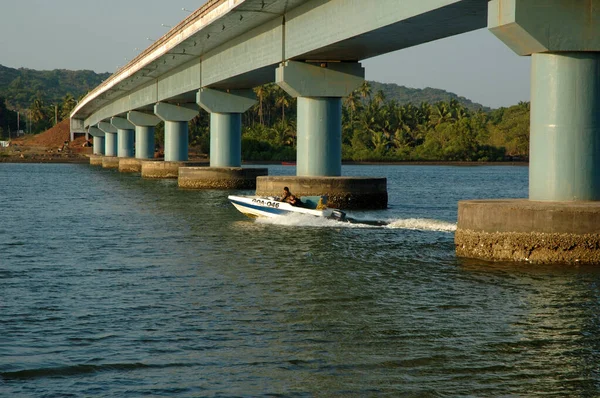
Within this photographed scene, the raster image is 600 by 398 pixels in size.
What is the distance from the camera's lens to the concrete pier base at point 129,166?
332 ft

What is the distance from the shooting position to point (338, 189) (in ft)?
140

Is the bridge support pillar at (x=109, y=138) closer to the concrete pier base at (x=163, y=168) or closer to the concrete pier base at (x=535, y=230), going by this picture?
the concrete pier base at (x=163, y=168)

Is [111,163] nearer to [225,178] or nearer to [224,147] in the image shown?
[224,147]

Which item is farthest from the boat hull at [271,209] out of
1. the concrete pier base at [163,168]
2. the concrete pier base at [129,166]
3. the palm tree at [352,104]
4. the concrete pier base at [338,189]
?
the palm tree at [352,104]

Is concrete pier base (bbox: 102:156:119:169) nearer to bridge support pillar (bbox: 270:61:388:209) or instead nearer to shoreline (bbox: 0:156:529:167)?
shoreline (bbox: 0:156:529:167)

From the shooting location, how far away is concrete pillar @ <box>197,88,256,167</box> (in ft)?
204

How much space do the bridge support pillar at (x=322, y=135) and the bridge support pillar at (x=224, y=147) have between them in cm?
1663

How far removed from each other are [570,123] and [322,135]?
20.9 meters

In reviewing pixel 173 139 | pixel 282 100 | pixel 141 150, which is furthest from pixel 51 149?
pixel 173 139

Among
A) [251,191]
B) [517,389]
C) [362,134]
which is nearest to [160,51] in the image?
[251,191]

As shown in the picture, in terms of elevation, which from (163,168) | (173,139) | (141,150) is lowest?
(163,168)

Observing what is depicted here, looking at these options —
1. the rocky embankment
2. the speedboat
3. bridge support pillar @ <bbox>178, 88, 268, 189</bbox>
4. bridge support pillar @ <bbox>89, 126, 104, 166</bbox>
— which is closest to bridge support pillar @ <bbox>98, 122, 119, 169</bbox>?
bridge support pillar @ <bbox>89, 126, 104, 166</bbox>

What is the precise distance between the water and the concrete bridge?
1.26 meters

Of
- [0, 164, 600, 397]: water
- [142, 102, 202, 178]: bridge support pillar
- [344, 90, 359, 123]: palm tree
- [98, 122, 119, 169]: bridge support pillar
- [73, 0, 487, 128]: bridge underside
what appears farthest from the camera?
[344, 90, 359, 123]: palm tree
